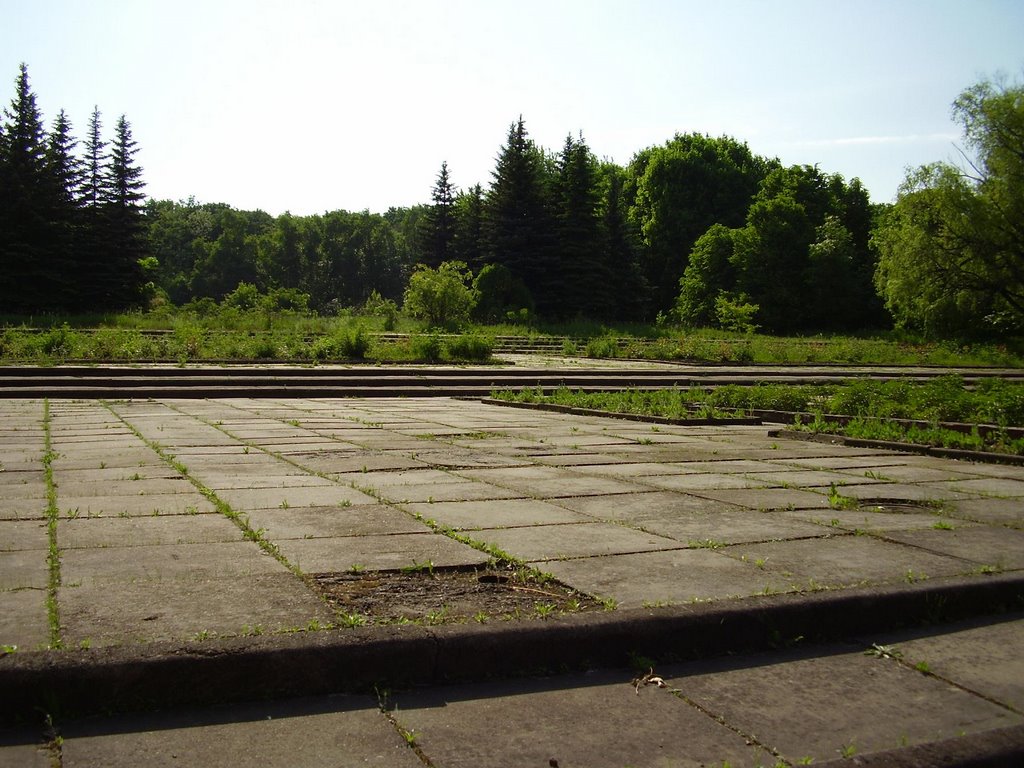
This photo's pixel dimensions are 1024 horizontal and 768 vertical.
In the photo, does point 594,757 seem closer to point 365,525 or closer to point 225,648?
point 225,648

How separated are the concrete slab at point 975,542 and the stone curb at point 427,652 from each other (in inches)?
29.2

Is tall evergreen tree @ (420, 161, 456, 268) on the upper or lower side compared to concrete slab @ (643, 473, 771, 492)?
upper

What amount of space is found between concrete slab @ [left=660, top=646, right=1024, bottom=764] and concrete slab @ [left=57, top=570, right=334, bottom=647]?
1.30 meters

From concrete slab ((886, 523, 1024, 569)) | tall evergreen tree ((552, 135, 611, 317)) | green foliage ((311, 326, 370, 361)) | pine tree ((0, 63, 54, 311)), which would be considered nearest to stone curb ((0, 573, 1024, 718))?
concrete slab ((886, 523, 1024, 569))

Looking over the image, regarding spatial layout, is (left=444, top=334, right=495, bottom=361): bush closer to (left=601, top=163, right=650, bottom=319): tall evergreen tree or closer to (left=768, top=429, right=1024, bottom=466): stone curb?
(left=768, top=429, right=1024, bottom=466): stone curb

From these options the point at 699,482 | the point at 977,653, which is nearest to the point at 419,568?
the point at 977,653

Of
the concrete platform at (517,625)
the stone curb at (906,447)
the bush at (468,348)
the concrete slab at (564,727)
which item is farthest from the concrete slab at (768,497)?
the bush at (468,348)

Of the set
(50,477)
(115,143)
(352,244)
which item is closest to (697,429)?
(50,477)

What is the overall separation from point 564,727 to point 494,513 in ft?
8.59

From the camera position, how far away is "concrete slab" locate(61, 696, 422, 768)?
220 centimetres

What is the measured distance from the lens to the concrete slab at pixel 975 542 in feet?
13.4

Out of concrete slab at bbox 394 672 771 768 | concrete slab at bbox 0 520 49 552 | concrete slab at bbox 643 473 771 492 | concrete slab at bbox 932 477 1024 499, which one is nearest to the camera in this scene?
concrete slab at bbox 394 672 771 768

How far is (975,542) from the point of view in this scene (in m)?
4.45

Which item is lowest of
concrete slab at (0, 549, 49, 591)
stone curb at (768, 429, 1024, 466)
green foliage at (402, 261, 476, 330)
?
stone curb at (768, 429, 1024, 466)
